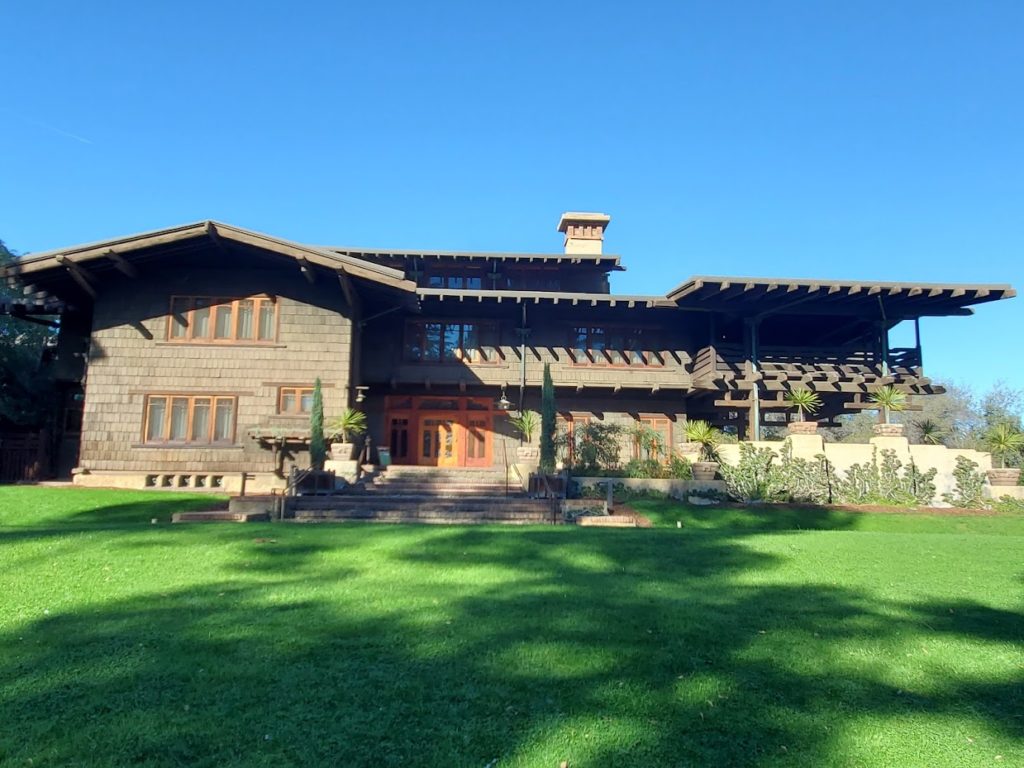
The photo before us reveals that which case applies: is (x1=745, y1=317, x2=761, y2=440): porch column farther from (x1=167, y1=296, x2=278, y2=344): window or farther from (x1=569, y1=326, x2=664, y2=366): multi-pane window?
(x1=167, y1=296, x2=278, y2=344): window

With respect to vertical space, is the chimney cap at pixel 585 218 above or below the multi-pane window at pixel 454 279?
above

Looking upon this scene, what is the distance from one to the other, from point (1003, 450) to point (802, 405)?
533 cm

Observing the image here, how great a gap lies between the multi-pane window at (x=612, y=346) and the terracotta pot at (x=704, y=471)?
19.4 ft

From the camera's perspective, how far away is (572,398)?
22.2m

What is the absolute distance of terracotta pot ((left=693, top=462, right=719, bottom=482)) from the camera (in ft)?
55.7

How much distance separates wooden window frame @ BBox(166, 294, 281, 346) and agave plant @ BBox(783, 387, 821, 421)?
596 inches

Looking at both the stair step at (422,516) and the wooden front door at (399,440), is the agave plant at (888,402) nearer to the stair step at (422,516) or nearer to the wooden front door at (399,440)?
the stair step at (422,516)

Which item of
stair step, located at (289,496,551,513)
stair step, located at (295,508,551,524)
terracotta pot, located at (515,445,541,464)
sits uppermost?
terracotta pot, located at (515,445,541,464)

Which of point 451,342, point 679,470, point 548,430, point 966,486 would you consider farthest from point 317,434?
point 966,486

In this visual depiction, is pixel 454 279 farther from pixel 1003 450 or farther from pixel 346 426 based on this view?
pixel 1003 450

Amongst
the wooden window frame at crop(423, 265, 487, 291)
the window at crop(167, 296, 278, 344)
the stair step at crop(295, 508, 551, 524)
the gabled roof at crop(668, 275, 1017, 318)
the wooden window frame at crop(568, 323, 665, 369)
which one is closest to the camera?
the stair step at crop(295, 508, 551, 524)

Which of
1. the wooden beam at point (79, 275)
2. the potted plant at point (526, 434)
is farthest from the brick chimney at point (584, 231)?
the wooden beam at point (79, 275)

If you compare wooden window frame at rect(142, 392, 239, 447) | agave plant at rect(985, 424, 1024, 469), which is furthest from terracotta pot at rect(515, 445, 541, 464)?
agave plant at rect(985, 424, 1024, 469)

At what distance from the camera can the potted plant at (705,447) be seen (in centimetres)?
1706
